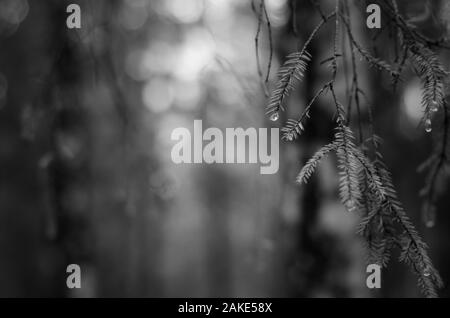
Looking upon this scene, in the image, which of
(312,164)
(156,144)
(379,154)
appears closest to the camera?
(312,164)

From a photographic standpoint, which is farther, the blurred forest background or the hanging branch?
the blurred forest background

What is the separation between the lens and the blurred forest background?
253cm

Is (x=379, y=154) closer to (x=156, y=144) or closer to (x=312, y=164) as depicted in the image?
(x=312, y=164)

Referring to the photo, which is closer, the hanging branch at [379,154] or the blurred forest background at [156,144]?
the hanging branch at [379,154]

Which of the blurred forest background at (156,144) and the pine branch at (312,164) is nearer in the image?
the pine branch at (312,164)

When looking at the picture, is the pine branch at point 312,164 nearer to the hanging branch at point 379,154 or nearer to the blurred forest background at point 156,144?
the hanging branch at point 379,154

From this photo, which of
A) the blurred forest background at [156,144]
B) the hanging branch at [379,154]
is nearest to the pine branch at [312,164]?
the hanging branch at [379,154]

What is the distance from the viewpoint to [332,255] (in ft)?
8.33

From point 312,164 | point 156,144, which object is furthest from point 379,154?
point 156,144

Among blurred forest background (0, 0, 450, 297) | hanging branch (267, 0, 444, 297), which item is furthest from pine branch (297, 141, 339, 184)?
blurred forest background (0, 0, 450, 297)

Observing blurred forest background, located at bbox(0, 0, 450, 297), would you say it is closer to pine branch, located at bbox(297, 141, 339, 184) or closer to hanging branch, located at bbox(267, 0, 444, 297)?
hanging branch, located at bbox(267, 0, 444, 297)

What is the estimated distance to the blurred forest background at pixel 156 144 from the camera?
2.53 meters

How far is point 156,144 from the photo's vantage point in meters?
8.14
